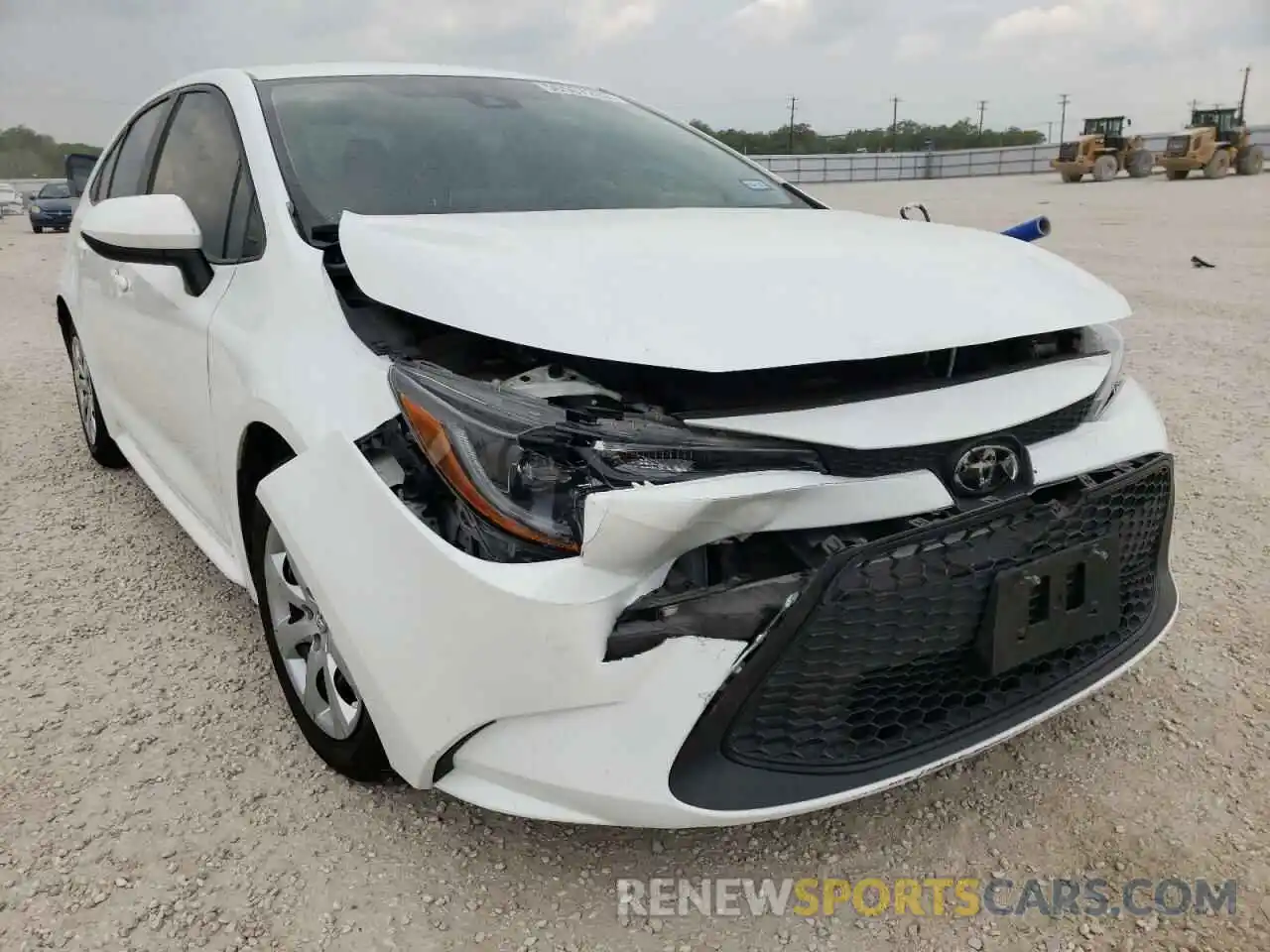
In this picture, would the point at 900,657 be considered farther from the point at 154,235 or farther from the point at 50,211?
the point at 50,211

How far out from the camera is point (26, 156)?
44.2 metres

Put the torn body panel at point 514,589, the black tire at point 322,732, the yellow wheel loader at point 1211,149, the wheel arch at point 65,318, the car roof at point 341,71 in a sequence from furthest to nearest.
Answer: the yellow wheel loader at point 1211,149, the wheel arch at point 65,318, the car roof at point 341,71, the black tire at point 322,732, the torn body panel at point 514,589

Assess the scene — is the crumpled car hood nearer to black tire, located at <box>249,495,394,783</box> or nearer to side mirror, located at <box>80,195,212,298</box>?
side mirror, located at <box>80,195,212,298</box>

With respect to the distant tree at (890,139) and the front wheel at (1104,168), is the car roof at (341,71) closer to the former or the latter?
the front wheel at (1104,168)

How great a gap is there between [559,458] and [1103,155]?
30.2 metres

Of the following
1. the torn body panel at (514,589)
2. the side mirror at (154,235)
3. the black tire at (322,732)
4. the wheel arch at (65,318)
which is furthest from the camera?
the wheel arch at (65,318)

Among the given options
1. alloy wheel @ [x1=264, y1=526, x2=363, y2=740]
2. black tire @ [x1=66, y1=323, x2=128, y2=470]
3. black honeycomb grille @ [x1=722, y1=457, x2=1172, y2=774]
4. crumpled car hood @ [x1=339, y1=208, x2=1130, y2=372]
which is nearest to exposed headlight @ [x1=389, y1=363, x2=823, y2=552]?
crumpled car hood @ [x1=339, y1=208, x2=1130, y2=372]

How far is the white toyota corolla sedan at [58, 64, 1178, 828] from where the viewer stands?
4.61 ft

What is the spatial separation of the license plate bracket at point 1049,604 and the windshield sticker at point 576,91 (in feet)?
7.06

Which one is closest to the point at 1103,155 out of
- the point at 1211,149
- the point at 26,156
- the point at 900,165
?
the point at 1211,149

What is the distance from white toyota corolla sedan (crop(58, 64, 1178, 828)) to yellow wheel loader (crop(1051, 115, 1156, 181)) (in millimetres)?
28392

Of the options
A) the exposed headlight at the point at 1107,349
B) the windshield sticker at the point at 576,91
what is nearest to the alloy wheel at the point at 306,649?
the exposed headlight at the point at 1107,349

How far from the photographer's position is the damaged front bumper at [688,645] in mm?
1382

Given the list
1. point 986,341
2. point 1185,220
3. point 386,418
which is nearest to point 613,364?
point 386,418
